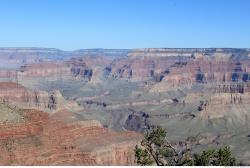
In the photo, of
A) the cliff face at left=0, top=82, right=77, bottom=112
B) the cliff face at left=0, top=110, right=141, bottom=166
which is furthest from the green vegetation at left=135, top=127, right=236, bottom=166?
the cliff face at left=0, top=82, right=77, bottom=112

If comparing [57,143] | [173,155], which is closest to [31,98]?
[57,143]

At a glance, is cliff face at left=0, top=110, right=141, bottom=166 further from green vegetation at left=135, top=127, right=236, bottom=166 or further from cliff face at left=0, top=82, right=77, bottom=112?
cliff face at left=0, top=82, right=77, bottom=112

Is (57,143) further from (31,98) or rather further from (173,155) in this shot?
(31,98)

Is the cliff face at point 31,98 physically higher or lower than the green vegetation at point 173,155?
lower

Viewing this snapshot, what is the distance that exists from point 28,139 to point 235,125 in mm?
122670

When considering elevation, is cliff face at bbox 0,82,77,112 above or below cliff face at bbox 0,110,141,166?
below

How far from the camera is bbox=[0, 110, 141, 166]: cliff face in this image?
156ft

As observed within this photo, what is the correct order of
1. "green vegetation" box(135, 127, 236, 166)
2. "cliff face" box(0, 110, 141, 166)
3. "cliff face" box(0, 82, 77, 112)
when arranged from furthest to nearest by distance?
"cliff face" box(0, 82, 77, 112), "cliff face" box(0, 110, 141, 166), "green vegetation" box(135, 127, 236, 166)

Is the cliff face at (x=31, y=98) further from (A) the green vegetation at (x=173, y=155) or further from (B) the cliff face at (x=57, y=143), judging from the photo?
(A) the green vegetation at (x=173, y=155)

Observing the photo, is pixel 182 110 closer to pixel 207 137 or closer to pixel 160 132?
pixel 207 137

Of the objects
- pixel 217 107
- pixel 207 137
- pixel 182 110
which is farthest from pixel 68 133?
pixel 182 110

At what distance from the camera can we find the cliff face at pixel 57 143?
47.4 meters

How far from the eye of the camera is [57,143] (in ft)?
182

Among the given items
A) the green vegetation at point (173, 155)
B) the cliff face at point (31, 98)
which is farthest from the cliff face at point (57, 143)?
the cliff face at point (31, 98)
